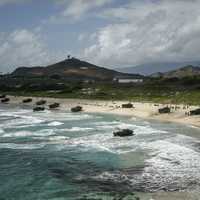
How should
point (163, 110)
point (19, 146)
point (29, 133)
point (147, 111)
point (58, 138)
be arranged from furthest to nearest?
point (147, 111), point (163, 110), point (29, 133), point (58, 138), point (19, 146)

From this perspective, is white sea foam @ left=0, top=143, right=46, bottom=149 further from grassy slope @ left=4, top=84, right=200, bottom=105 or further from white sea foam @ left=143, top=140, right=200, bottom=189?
grassy slope @ left=4, top=84, right=200, bottom=105

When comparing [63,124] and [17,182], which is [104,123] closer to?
[63,124]

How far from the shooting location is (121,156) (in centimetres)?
3528

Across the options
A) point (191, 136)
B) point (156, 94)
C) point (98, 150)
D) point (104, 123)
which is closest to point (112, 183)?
point (98, 150)

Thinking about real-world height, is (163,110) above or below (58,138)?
above

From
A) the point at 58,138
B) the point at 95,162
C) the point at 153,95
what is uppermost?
the point at 153,95

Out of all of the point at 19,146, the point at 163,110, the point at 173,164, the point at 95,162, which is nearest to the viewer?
the point at 173,164

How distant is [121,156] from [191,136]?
13280 mm

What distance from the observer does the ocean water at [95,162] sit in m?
25.1

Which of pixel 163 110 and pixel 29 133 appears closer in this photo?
pixel 29 133

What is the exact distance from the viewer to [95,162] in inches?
1314

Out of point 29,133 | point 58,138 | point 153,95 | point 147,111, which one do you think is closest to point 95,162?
point 58,138

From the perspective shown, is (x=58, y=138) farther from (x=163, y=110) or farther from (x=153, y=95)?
(x=153, y=95)

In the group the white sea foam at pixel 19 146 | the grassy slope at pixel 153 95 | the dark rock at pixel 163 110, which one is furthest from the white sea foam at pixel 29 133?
the grassy slope at pixel 153 95
